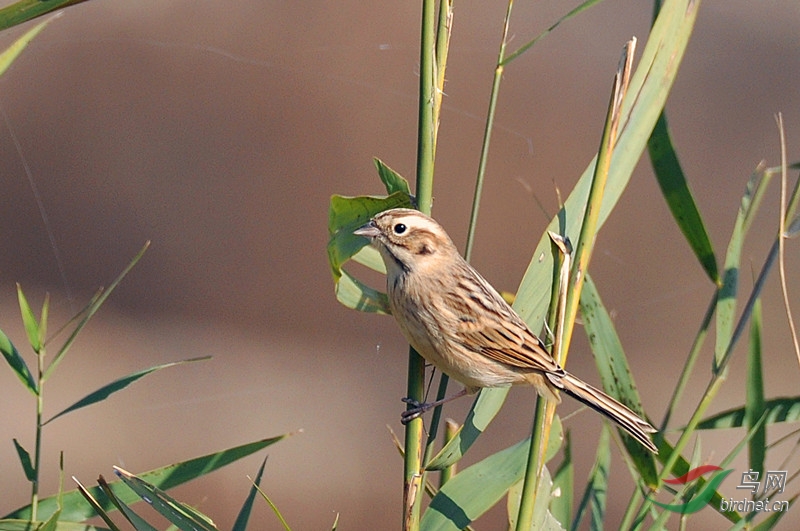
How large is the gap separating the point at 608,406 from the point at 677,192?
0.41 m

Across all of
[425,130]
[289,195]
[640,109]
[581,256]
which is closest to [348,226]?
[425,130]

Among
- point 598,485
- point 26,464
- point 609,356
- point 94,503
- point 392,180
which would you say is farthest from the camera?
point 598,485

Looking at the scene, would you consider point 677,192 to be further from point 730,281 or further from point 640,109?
point 640,109

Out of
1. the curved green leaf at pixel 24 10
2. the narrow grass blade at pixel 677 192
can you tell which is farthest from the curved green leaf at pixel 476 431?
the curved green leaf at pixel 24 10

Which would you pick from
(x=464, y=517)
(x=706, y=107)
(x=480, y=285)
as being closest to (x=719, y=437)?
(x=706, y=107)

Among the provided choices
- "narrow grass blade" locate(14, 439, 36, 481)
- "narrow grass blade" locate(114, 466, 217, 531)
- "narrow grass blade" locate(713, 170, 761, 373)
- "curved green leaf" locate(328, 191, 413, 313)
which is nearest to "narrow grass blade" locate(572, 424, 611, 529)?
"narrow grass blade" locate(713, 170, 761, 373)

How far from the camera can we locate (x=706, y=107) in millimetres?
4520

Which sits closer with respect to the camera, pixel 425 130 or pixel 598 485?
pixel 425 130

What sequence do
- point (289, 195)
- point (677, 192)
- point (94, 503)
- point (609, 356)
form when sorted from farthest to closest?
point (289, 195) < point (609, 356) < point (677, 192) < point (94, 503)

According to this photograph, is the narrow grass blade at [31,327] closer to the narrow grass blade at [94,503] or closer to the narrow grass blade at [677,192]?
the narrow grass blade at [94,503]

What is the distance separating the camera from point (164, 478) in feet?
4.86

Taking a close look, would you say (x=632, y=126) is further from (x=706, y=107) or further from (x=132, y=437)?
(x=132, y=437)

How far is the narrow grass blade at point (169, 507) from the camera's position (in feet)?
4.08

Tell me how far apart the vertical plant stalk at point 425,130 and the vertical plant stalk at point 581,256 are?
17cm
